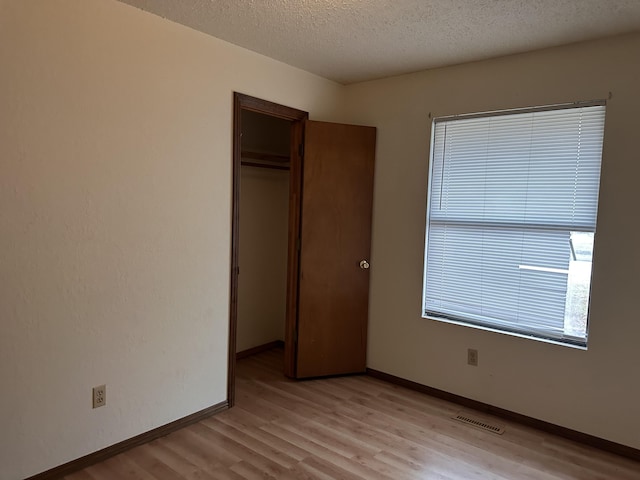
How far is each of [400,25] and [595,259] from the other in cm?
183

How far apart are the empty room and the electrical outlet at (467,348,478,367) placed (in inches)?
0.9

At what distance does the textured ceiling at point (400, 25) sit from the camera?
225 cm

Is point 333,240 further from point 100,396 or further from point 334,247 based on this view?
point 100,396

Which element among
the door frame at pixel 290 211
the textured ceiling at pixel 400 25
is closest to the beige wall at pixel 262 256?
the door frame at pixel 290 211

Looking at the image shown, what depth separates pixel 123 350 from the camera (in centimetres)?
248

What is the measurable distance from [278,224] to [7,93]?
267cm

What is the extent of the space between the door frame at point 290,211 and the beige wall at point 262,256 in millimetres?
666

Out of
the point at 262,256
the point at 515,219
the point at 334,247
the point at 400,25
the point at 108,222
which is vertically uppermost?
the point at 400,25

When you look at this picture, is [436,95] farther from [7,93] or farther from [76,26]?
[7,93]

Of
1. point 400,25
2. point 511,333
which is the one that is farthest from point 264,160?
point 511,333

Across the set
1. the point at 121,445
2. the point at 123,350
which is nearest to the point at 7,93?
the point at 123,350

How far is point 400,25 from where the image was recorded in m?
2.51

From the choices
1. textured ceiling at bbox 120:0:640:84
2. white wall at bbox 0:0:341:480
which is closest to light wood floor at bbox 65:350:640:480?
white wall at bbox 0:0:341:480

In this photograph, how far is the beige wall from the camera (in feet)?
13.4
